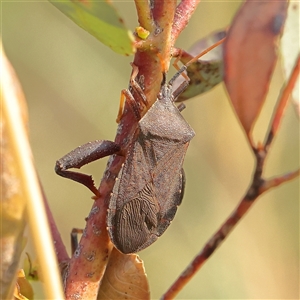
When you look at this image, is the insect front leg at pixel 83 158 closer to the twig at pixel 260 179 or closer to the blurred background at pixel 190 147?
the twig at pixel 260 179

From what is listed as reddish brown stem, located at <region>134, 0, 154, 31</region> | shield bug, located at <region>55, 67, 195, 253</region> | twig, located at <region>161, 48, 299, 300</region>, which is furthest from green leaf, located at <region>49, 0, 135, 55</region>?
shield bug, located at <region>55, 67, 195, 253</region>

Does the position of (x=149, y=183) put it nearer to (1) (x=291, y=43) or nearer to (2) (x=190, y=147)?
(1) (x=291, y=43)

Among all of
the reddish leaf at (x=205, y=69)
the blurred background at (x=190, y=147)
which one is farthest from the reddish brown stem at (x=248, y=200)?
the blurred background at (x=190, y=147)

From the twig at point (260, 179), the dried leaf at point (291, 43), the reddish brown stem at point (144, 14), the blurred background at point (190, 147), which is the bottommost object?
the blurred background at point (190, 147)

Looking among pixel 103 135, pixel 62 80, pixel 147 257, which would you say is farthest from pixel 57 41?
pixel 147 257

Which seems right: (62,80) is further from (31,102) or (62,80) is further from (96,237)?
(96,237)

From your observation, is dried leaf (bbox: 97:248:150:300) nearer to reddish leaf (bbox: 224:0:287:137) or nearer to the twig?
the twig
